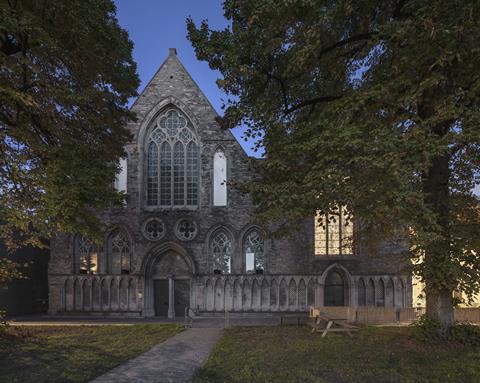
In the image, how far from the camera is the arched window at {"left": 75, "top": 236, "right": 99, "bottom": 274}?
58.6ft

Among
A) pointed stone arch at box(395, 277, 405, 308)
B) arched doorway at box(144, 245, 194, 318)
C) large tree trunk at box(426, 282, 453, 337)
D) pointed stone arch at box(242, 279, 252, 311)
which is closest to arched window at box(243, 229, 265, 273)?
pointed stone arch at box(242, 279, 252, 311)

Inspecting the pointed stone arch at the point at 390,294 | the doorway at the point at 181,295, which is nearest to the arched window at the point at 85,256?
the doorway at the point at 181,295

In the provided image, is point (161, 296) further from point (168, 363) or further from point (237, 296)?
point (168, 363)

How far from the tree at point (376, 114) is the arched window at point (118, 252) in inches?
401

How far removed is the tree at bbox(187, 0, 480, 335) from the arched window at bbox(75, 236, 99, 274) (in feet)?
37.3

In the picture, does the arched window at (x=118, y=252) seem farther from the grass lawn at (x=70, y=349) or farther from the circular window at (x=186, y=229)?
the grass lawn at (x=70, y=349)

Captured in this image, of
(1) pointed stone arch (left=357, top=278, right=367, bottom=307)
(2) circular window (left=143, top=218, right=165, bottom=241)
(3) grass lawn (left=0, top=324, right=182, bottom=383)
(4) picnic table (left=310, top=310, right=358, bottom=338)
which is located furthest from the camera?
(2) circular window (left=143, top=218, right=165, bottom=241)

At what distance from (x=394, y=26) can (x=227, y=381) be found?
24.4ft

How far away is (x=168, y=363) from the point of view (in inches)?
324

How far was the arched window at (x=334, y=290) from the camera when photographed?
697 inches

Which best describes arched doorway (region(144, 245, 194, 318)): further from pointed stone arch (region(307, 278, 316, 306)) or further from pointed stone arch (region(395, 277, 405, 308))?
pointed stone arch (region(395, 277, 405, 308))

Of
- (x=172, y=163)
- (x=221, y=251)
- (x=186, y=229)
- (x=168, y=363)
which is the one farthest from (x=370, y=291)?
(x=168, y=363)

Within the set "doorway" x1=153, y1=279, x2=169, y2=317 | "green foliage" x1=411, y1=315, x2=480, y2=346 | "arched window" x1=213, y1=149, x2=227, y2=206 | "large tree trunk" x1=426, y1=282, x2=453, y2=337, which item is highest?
"arched window" x1=213, y1=149, x2=227, y2=206

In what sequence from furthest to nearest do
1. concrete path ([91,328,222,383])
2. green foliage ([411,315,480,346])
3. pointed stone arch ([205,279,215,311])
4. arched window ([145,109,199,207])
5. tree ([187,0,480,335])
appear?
arched window ([145,109,199,207]) < pointed stone arch ([205,279,215,311]) < green foliage ([411,315,480,346]) < concrete path ([91,328,222,383]) < tree ([187,0,480,335])
